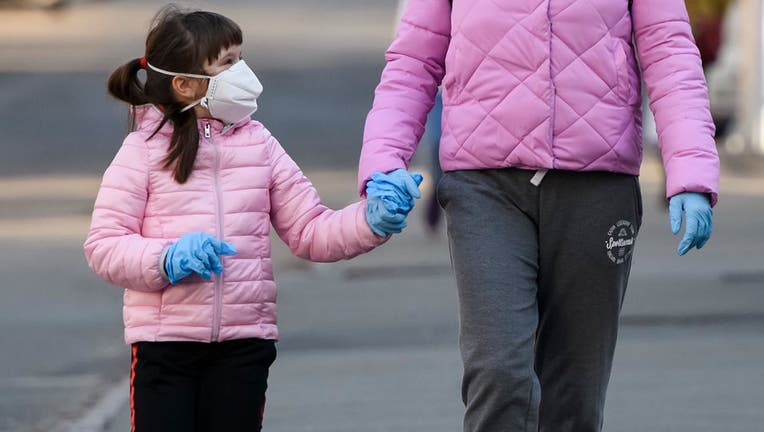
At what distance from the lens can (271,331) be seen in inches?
177

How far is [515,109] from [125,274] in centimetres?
103

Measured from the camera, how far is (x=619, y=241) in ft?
15.0

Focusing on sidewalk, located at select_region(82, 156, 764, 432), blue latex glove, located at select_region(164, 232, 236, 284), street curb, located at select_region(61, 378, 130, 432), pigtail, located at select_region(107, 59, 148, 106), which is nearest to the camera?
blue latex glove, located at select_region(164, 232, 236, 284)

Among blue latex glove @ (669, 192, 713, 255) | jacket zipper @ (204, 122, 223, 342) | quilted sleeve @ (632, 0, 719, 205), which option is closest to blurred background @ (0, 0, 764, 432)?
jacket zipper @ (204, 122, 223, 342)

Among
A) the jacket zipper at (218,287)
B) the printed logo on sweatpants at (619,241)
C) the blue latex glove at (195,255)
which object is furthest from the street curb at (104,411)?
the printed logo on sweatpants at (619,241)

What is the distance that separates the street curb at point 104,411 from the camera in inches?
267

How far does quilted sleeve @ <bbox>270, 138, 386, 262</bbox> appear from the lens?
179 inches

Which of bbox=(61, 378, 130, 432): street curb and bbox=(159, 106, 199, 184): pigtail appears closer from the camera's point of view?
bbox=(159, 106, 199, 184): pigtail

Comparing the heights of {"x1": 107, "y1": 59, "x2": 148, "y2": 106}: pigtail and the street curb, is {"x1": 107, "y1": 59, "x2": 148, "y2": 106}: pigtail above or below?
above

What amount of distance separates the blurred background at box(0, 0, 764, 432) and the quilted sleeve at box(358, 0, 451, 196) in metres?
0.73

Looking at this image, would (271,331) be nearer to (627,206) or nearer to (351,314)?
(627,206)

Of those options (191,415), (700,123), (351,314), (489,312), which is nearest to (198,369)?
(191,415)

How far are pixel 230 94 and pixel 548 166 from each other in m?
0.80

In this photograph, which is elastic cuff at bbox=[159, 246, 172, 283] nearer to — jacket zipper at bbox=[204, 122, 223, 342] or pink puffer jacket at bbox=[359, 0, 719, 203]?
jacket zipper at bbox=[204, 122, 223, 342]
